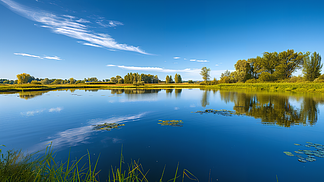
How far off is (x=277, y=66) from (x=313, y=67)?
14.6 meters

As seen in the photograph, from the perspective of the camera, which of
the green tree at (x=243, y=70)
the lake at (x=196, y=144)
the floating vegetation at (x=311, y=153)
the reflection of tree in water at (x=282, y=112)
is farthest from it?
the green tree at (x=243, y=70)

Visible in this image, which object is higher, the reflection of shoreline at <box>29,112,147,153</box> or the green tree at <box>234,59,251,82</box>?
the green tree at <box>234,59,251,82</box>

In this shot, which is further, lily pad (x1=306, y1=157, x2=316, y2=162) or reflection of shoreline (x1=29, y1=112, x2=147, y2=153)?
reflection of shoreline (x1=29, y1=112, x2=147, y2=153)

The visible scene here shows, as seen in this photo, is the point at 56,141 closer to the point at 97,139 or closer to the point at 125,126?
the point at 97,139

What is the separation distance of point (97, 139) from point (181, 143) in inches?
201

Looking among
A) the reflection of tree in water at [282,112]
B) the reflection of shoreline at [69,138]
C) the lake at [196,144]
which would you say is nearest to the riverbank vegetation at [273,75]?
the reflection of tree in water at [282,112]

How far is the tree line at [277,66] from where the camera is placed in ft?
209

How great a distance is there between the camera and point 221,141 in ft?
27.9

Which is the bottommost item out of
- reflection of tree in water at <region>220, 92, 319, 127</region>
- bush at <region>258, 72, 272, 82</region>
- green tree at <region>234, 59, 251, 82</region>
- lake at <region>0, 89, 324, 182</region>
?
lake at <region>0, 89, 324, 182</region>

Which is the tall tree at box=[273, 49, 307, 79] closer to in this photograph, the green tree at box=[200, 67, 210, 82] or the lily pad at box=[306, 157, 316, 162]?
the green tree at box=[200, 67, 210, 82]

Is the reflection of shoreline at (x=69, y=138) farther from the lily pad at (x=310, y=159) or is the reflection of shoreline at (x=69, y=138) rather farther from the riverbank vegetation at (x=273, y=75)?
the riverbank vegetation at (x=273, y=75)

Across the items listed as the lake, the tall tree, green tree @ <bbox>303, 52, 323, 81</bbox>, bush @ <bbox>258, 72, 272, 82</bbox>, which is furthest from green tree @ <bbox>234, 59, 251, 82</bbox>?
the lake

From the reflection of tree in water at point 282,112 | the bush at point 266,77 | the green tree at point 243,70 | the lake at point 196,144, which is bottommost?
the lake at point 196,144

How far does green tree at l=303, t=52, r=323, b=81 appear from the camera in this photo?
205 feet
